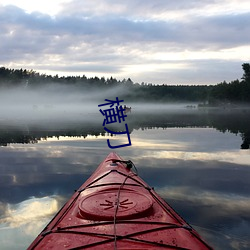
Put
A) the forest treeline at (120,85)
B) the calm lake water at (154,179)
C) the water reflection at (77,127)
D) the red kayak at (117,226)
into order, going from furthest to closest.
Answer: the forest treeline at (120,85), the water reflection at (77,127), the calm lake water at (154,179), the red kayak at (117,226)

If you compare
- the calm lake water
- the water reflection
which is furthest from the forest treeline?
the calm lake water

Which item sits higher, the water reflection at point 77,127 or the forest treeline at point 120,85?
the forest treeline at point 120,85

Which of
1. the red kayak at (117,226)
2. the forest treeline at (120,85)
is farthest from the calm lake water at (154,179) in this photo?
the forest treeline at (120,85)

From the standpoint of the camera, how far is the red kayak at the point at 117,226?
13.4 feet

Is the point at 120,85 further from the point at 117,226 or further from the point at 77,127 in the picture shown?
the point at 117,226

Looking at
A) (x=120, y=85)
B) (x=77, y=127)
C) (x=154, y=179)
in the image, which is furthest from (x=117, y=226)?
(x=120, y=85)

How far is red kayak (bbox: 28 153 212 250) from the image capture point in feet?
13.4

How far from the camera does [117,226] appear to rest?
4.53 metres

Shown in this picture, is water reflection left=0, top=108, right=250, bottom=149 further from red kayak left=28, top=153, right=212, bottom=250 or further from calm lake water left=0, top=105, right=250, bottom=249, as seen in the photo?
red kayak left=28, top=153, right=212, bottom=250

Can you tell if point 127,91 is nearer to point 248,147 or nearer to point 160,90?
point 160,90

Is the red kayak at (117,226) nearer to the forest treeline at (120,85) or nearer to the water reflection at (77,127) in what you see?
the water reflection at (77,127)

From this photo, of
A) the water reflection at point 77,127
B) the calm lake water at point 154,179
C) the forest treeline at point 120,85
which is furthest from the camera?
the forest treeline at point 120,85

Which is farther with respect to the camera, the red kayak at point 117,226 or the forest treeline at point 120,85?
the forest treeline at point 120,85

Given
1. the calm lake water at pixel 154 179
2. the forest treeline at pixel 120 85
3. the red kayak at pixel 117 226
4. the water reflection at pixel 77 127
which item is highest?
the forest treeline at pixel 120 85
